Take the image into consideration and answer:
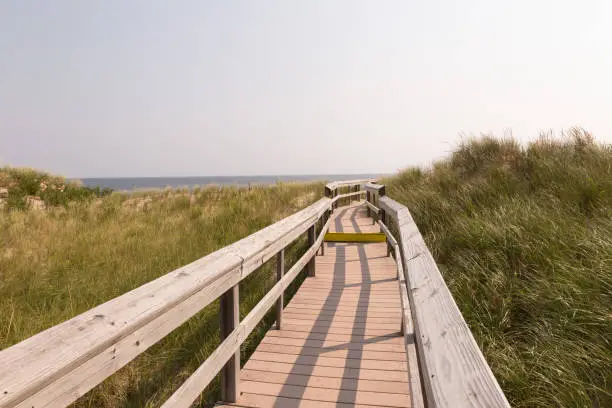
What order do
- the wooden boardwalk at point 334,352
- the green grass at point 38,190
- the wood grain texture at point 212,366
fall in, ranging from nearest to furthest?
the wood grain texture at point 212,366, the wooden boardwalk at point 334,352, the green grass at point 38,190

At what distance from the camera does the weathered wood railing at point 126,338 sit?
1082 mm

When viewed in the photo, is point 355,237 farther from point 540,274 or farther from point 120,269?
point 540,274

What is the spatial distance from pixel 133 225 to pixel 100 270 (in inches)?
136

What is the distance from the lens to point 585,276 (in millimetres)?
3629

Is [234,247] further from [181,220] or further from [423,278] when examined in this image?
[181,220]

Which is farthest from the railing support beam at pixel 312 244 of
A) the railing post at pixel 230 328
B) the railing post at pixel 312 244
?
the railing post at pixel 230 328

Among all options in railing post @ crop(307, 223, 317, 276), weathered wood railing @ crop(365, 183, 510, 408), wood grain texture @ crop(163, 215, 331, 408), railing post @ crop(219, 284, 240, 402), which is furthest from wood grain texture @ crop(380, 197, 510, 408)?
railing post @ crop(307, 223, 317, 276)

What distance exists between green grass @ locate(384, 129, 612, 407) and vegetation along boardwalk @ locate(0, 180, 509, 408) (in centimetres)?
80

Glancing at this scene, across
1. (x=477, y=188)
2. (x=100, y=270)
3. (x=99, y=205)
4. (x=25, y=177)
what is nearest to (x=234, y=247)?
(x=100, y=270)

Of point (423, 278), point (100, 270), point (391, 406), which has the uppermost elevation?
point (423, 278)

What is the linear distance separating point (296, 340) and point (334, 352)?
1.47 ft

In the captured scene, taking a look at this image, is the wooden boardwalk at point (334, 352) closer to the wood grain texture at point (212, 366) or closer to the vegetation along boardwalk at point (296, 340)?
the vegetation along boardwalk at point (296, 340)

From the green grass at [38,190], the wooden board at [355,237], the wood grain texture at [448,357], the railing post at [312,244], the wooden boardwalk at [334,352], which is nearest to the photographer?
the wood grain texture at [448,357]

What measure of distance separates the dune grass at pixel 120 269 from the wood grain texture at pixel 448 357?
84.0 inches
